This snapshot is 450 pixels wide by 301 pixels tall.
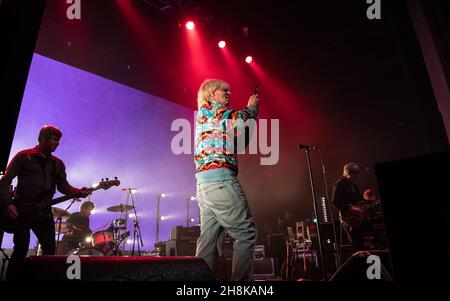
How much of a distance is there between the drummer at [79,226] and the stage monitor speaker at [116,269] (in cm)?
567

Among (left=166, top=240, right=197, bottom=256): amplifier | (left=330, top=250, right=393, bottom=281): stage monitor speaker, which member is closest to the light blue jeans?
(left=330, top=250, right=393, bottom=281): stage monitor speaker

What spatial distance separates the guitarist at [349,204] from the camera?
5.33 m

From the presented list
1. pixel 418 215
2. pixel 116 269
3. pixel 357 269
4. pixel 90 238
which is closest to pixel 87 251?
pixel 90 238

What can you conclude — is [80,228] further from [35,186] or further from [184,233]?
[35,186]

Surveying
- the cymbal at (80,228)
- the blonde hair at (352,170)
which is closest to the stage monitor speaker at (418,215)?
the blonde hair at (352,170)

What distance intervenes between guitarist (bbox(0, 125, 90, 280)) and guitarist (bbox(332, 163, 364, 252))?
4496 millimetres

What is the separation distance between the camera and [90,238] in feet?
21.3

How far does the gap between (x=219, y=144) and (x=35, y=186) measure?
8.38 ft

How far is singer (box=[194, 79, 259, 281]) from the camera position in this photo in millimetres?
2076

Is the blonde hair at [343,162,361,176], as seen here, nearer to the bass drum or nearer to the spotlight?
the spotlight

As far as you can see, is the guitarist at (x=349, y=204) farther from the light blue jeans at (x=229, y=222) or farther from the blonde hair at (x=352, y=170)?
the light blue jeans at (x=229, y=222)

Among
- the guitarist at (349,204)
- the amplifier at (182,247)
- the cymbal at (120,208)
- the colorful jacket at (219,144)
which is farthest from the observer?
the cymbal at (120,208)

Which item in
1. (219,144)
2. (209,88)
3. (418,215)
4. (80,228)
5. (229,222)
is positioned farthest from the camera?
(80,228)

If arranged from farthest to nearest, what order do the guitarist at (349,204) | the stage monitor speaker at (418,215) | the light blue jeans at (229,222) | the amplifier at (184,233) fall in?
the amplifier at (184,233) < the guitarist at (349,204) < the light blue jeans at (229,222) < the stage monitor speaker at (418,215)
